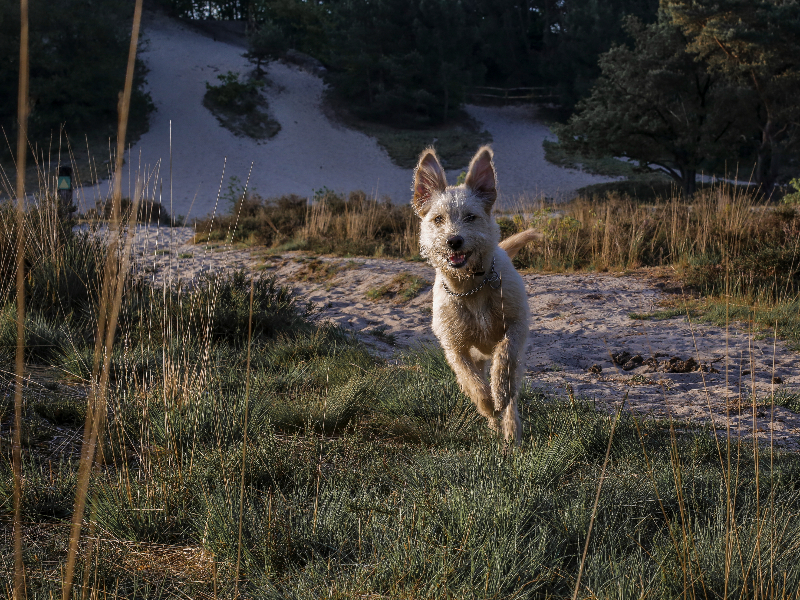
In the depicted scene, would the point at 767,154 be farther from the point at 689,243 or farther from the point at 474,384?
the point at 474,384

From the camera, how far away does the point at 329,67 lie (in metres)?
46.3

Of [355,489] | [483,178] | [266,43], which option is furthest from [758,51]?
[266,43]

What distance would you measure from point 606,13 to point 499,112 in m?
9.75

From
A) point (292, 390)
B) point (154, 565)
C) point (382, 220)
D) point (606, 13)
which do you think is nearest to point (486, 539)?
point (154, 565)

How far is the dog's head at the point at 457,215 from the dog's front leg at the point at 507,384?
1.81ft

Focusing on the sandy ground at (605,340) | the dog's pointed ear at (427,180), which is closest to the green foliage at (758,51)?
the sandy ground at (605,340)

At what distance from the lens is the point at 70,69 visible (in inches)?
1265

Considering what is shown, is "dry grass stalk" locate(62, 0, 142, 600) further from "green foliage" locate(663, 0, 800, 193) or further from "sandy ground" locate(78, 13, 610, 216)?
"sandy ground" locate(78, 13, 610, 216)

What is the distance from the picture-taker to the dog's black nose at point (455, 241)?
355 cm

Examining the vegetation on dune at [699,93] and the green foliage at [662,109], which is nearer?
the vegetation on dune at [699,93]

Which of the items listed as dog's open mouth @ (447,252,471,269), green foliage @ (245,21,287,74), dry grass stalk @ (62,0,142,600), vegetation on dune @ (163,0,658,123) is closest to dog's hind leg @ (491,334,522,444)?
dog's open mouth @ (447,252,471,269)

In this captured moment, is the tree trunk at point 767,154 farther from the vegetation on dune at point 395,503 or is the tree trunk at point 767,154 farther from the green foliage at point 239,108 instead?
the green foliage at point 239,108

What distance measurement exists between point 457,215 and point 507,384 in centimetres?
108

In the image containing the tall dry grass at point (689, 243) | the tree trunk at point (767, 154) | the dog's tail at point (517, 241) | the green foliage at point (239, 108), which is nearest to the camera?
the dog's tail at point (517, 241)
